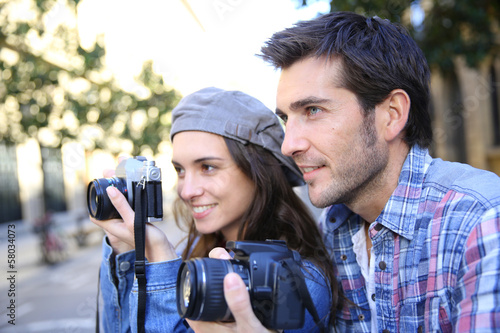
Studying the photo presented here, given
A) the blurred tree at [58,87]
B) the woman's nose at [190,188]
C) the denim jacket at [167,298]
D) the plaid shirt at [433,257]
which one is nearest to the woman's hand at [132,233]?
the denim jacket at [167,298]

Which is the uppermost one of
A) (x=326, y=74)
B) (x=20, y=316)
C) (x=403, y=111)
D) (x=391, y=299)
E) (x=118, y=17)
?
(x=118, y=17)

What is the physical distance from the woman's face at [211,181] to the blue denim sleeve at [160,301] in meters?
0.42

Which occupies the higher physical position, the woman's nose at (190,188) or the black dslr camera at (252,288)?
the woman's nose at (190,188)

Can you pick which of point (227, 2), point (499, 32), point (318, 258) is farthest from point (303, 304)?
point (499, 32)

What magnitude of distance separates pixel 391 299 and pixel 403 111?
2.38ft

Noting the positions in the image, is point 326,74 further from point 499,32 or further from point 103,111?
point 499,32

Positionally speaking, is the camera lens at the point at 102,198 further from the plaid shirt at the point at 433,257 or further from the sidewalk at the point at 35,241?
the sidewalk at the point at 35,241

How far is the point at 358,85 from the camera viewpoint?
5.05 feet

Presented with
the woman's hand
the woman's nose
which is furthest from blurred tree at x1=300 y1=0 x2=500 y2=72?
the woman's hand

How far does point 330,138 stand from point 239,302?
0.72m

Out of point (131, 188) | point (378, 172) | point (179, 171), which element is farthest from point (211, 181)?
point (378, 172)

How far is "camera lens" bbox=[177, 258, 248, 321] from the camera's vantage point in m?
1.11

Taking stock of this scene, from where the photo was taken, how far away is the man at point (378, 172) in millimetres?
1279

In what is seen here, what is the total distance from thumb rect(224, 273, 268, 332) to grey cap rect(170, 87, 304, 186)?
93 cm
